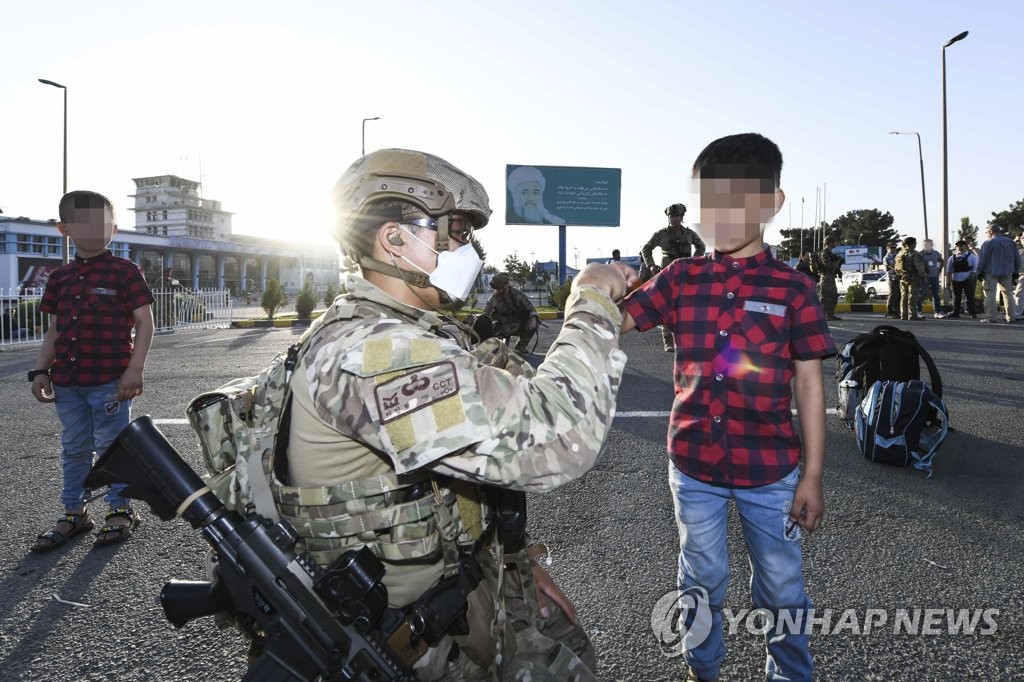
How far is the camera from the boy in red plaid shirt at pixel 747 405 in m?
2.07

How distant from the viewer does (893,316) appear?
15836mm

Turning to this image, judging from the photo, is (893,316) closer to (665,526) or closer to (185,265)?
(665,526)

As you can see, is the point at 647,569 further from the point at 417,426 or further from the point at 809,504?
the point at 417,426

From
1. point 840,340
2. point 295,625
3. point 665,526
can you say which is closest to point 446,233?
point 295,625

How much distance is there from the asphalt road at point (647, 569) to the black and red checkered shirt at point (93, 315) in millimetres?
945

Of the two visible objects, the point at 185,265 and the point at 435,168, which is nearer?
the point at 435,168

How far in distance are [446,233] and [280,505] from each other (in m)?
0.69

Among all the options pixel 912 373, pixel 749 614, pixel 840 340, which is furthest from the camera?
pixel 840 340

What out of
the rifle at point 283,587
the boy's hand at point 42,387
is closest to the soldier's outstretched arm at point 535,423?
the rifle at point 283,587

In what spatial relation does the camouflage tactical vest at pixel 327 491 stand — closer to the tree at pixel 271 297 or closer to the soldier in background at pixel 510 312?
the soldier in background at pixel 510 312

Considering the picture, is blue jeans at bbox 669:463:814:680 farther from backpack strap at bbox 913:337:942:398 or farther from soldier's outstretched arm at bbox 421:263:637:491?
backpack strap at bbox 913:337:942:398

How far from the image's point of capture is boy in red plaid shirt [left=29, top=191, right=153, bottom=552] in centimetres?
368

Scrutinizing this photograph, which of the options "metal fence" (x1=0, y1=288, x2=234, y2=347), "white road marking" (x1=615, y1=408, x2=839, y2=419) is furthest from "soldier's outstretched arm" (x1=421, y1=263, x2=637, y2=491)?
"metal fence" (x1=0, y1=288, x2=234, y2=347)

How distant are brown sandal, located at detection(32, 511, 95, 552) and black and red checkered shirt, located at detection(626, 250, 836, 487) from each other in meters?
3.37
